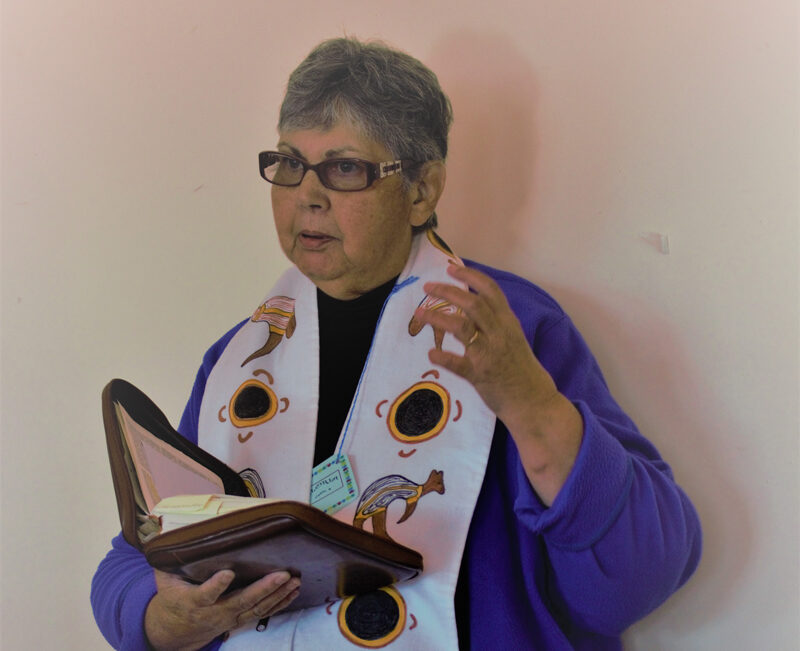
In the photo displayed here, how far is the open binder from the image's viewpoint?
1102 mm

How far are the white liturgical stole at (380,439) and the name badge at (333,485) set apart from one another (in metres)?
0.01

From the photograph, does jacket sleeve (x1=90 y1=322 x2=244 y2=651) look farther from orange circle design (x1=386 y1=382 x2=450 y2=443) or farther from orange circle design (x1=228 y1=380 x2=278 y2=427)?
orange circle design (x1=386 y1=382 x2=450 y2=443)

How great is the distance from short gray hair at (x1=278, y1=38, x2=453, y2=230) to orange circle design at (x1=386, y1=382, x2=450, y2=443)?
0.34 meters

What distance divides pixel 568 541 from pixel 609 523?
0.06 meters

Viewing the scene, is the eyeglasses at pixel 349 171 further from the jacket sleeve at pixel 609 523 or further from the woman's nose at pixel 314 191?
the jacket sleeve at pixel 609 523

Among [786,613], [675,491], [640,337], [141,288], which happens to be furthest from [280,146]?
[786,613]

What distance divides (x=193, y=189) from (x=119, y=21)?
363mm

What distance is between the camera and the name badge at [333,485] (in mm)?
1401

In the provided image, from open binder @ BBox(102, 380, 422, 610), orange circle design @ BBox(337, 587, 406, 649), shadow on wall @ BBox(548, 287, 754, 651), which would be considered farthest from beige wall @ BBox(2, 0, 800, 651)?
orange circle design @ BBox(337, 587, 406, 649)

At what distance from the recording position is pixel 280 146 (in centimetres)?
148

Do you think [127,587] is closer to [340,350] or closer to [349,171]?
[340,350]

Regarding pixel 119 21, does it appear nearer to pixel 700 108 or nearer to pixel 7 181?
pixel 7 181

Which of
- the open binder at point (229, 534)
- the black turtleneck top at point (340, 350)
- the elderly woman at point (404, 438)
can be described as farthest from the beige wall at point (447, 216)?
the open binder at point (229, 534)

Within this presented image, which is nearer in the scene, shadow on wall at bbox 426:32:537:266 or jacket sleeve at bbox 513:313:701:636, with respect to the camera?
jacket sleeve at bbox 513:313:701:636
